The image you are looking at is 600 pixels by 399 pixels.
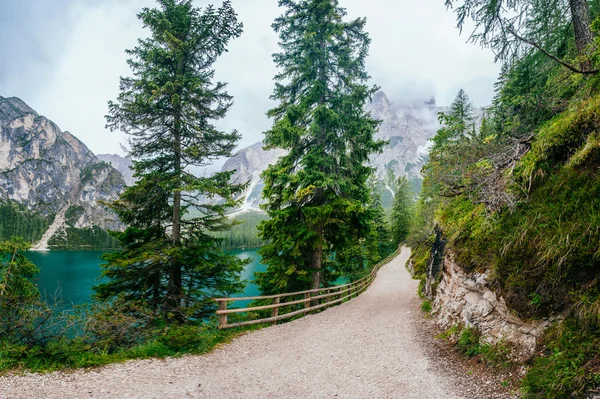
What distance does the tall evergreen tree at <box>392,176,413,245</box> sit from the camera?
39.9 meters

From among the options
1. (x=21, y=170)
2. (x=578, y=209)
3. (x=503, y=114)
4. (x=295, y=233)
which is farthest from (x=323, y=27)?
(x=21, y=170)

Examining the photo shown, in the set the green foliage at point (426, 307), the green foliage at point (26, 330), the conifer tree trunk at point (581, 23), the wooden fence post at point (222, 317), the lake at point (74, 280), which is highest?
the conifer tree trunk at point (581, 23)

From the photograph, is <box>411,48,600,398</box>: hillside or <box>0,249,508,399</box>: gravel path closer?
<box>411,48,600,398</box>: hillside

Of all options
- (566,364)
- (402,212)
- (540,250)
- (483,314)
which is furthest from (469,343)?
(402,212)

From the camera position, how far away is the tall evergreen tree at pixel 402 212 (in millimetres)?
39875

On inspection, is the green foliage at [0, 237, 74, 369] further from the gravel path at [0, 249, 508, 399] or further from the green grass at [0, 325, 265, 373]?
the gravel path at [0, 249, 508, 399]

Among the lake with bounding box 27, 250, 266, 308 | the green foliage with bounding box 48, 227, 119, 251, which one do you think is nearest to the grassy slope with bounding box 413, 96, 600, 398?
the lake with bounding box 27, 250, 266, 308

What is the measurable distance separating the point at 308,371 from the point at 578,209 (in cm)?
517

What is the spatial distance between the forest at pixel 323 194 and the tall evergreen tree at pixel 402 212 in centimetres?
2798

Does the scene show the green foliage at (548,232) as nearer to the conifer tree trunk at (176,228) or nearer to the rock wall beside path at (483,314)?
the rock wall beside path at (483,314)

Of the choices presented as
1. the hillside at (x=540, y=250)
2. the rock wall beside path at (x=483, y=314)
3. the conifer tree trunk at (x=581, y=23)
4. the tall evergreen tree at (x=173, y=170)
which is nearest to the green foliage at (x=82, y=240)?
the tall evergreen tree at (x=173, y=170)

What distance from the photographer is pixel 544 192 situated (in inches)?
177

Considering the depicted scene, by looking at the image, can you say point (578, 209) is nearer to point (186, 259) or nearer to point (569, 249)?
point (569, 249)

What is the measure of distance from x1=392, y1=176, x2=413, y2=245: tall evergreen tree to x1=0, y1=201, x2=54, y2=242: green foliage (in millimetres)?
165456
